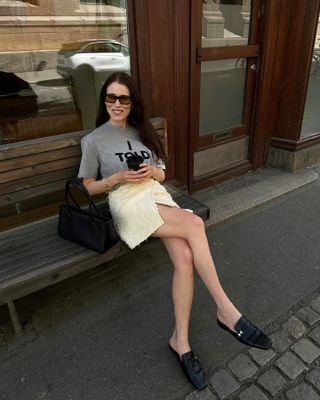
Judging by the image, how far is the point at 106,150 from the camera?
2189mm

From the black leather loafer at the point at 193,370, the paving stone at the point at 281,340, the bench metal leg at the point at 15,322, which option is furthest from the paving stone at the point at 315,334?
the bench metal leg at the point at 15,322

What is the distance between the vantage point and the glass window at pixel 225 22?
3.17 meters

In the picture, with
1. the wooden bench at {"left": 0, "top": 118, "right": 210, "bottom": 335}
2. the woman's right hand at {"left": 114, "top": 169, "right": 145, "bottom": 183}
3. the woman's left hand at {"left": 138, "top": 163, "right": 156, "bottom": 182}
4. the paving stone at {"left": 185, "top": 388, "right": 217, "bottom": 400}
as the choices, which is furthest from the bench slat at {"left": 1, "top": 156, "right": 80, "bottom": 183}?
the paving stone at {"left": 185, "top": 388, "right": 217, "bottom": 400}

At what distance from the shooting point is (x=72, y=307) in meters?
2.34

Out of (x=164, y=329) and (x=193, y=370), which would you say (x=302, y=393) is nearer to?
(x=193, y=370)

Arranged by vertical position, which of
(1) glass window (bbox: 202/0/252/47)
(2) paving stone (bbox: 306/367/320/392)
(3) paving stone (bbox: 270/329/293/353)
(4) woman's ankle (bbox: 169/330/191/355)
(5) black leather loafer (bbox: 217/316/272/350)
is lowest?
(3) paving stone (bbox: 270/329/293/353)

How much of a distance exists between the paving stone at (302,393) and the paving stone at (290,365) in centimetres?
6

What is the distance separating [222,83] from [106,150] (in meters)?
1.91

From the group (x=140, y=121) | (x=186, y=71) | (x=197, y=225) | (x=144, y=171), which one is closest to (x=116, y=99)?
(x=140, y=121)

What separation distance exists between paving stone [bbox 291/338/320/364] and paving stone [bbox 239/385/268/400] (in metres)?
0.35

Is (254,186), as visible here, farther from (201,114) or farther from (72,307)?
(72,307)

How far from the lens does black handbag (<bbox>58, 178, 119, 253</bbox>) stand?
6.44 feet

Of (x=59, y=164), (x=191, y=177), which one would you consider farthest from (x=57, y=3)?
(x=191, y=177)

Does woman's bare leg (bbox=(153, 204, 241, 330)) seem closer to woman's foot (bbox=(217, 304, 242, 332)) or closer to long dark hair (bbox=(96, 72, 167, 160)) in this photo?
woman's foot (bbox=(217, 304, 242, 332))
